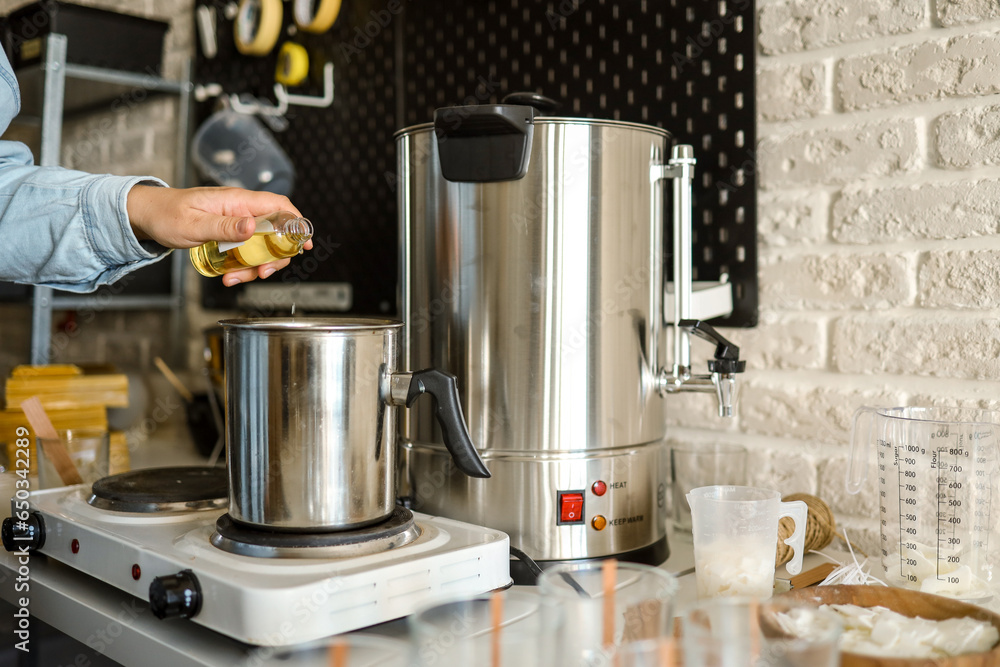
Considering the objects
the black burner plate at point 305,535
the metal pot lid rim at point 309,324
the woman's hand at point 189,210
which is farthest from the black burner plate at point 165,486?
the woman's hand at point 189,210

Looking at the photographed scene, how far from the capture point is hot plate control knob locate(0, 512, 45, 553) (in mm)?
966

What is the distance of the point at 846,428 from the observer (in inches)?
43.8

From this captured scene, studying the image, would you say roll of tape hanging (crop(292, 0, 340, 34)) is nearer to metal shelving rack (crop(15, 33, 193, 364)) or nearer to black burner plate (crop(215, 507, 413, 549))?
metal shelving rack (crop(15, 33, 193, 364))

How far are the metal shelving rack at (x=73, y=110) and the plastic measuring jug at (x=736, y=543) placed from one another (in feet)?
4.86

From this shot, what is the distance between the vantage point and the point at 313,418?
2.67 feet

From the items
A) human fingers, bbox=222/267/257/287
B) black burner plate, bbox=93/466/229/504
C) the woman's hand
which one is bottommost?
black burner plate, bbox=93/466/229/504

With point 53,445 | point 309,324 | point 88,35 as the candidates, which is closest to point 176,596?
point 309,324

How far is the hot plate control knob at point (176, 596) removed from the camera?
0.73 m

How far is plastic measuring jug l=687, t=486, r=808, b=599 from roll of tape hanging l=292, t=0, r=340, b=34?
125 centimetres

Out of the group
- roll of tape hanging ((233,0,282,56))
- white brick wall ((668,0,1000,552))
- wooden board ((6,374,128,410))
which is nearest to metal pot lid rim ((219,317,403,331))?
white brick wall ((668,0,1000,552))

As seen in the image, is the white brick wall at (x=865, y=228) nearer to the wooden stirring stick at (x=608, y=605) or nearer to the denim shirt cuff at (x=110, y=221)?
the wooden stirring stick at (x=608, y=605)

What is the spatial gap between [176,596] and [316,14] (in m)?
1.29

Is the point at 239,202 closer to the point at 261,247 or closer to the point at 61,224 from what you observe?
the point at 261,247

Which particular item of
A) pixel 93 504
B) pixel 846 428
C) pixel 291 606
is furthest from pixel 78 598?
pixel 846 428
